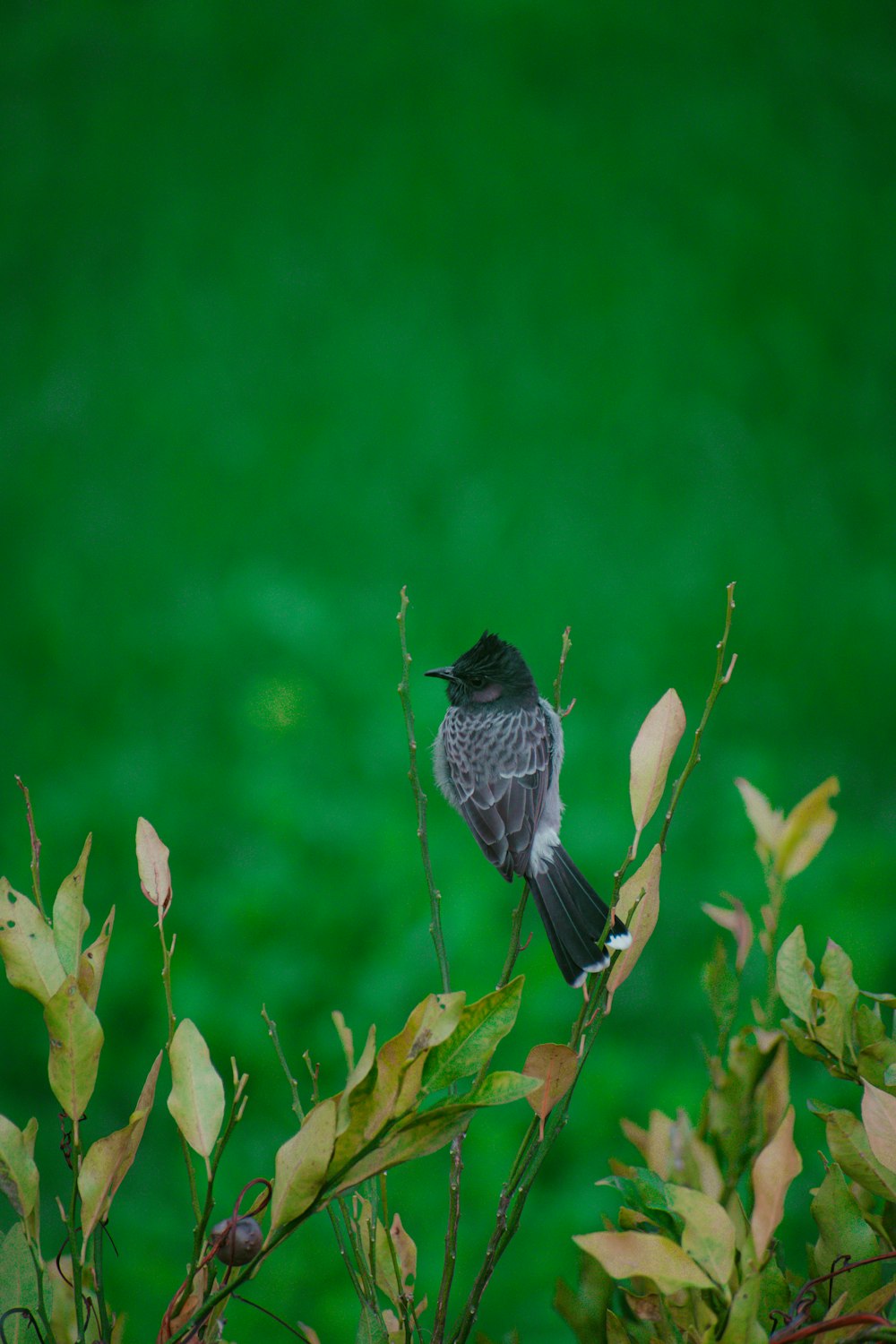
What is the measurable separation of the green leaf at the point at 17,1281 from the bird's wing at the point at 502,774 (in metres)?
0.59

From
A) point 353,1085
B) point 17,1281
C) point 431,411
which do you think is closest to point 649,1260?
point 353,1085

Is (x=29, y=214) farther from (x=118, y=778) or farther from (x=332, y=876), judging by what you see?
(x=332, y=876)

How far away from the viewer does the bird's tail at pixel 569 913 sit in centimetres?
98

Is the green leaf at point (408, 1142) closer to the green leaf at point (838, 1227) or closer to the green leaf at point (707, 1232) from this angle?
the green leaf at point (707, 1232)

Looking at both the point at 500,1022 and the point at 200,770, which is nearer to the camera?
the point at 500,1022

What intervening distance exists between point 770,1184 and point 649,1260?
6 centimetres

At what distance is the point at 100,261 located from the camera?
6.20ft

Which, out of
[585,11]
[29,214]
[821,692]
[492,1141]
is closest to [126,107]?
[29,214]

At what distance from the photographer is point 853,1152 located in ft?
1.74

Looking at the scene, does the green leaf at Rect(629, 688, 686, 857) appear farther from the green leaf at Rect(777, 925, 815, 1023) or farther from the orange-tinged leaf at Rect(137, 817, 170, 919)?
the orange-tinged leaf at Rect(137, 817, 170, 919)

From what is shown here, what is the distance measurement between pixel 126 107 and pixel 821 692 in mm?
1605

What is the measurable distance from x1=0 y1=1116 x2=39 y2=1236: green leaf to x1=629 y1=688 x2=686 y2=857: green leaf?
0.33m

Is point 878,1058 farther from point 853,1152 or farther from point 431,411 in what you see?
point 431,411

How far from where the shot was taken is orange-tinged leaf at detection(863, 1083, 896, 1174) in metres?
0.50
